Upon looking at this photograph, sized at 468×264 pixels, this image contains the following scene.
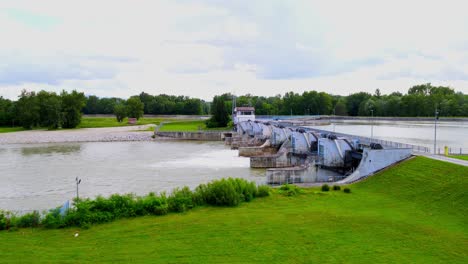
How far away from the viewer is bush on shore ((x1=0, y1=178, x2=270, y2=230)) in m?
18.7

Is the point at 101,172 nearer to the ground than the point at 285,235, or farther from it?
nearer to the ground

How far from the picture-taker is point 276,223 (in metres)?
18.8

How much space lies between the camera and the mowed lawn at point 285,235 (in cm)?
1485

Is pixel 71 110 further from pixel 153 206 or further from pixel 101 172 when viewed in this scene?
pixel 153 206

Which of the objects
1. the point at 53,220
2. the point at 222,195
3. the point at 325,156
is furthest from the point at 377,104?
the point at 53,220

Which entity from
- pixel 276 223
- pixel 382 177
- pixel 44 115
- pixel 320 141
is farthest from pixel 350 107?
pixel 276 223

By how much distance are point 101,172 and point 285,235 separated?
31855 millimetres

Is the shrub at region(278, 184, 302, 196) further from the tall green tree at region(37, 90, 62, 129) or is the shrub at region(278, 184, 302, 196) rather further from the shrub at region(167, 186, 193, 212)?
the tall green tree at region(37, 90, 62, 129)

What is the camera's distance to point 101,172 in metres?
43.7

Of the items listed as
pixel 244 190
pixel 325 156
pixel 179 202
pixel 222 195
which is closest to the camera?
pixel 179 202

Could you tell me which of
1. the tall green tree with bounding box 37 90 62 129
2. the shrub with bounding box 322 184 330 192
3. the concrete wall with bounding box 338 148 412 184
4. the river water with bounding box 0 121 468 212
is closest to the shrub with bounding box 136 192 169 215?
the river water with bounding box 0 121 468 212

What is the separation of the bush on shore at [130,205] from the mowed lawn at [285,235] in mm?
654

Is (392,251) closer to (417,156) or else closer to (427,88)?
(417,156)

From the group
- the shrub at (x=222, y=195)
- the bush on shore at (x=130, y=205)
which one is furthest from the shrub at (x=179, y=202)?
the shrub at (x=222, y=195)
